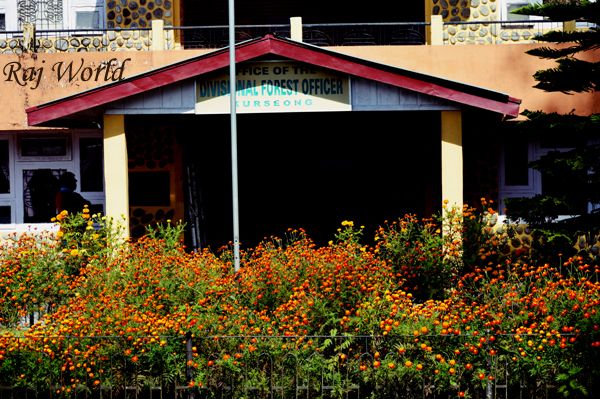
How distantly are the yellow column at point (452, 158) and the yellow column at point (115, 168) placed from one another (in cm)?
475

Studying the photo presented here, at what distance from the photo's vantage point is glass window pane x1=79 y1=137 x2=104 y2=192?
19312mm

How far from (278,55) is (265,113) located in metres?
1.37

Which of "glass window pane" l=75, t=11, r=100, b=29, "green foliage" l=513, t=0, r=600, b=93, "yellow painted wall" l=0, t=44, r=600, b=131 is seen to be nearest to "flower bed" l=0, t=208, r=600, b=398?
"green foliage" l=513, t=0, r=600, b=93

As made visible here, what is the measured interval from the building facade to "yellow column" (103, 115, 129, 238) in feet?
0.07

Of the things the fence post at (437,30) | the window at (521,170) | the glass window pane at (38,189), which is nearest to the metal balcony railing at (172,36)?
the fence post at (437,30)

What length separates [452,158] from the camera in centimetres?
1453

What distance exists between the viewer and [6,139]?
63.1 feet

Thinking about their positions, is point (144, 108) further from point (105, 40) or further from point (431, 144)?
point (431, 144)

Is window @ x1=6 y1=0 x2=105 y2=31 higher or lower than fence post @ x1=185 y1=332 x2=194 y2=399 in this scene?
higher

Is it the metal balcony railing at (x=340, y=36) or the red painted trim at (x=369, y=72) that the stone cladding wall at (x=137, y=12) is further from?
the red painted trim at (x=369, y=72)

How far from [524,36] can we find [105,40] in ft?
25.6

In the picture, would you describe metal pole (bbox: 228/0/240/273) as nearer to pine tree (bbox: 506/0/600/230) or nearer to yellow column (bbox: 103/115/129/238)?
yellow column (bbox: 103/115/129/238)

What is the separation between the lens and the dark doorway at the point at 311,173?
19375 mm

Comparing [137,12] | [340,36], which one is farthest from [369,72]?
[137,12]
